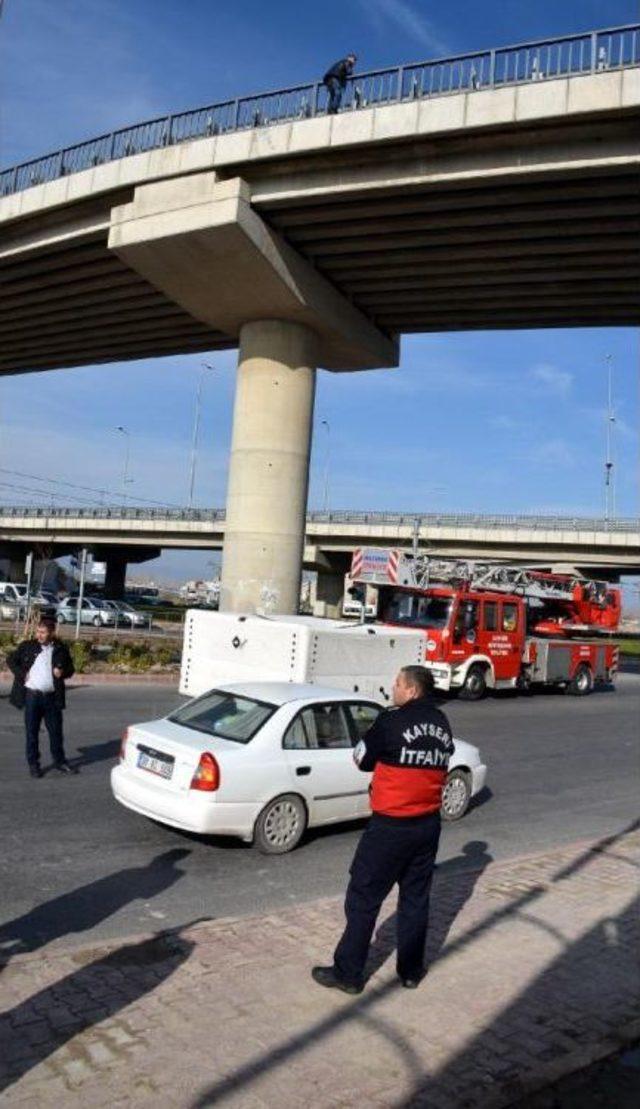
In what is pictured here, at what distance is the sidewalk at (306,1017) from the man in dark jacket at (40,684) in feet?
15.2

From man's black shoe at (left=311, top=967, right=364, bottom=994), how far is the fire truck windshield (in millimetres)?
15228

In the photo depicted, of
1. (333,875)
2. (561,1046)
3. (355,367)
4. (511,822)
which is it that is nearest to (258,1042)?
(561,1046)

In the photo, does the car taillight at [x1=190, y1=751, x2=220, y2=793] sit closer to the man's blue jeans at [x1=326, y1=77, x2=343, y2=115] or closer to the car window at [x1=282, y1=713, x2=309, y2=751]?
the car window at [x1=282, y1=713, x2=309, y2=751]

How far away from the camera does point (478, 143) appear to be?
1858 centimetres

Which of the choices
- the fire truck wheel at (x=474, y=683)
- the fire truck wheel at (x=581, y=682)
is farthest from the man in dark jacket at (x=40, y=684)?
the fire truck wheel at (x=581, y=682)

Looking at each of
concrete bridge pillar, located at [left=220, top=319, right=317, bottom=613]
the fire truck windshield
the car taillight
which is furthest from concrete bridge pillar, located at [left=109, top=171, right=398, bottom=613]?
the car taillight

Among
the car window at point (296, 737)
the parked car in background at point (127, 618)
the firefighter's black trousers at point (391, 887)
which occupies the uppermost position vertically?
the parked car in background at point (127, 618)

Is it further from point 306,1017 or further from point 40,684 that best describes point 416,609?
point 306,1017

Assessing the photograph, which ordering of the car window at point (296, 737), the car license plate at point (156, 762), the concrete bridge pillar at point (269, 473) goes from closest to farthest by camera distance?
the car license plate at point (156, 762)
the car window at point (296, 737)
the concrete bridge pillar at point (269, 473)

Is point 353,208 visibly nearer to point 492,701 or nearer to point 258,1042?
point 492,701

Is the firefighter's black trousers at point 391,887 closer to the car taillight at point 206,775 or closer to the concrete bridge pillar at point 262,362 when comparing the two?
the car taillight at point 206,775

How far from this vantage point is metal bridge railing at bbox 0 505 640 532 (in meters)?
48.9

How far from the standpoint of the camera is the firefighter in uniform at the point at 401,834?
4.76 m

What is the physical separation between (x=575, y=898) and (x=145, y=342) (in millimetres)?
28489
